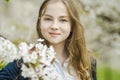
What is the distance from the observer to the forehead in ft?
6.34

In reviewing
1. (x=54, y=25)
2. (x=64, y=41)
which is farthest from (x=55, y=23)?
(x=64, y=41)

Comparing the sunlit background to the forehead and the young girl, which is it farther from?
the forehead

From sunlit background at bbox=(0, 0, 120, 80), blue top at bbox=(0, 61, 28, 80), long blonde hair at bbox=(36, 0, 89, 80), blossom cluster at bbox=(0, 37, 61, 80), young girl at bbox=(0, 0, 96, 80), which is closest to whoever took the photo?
blossom cluster at bbox=(0, 37, 61, 80)

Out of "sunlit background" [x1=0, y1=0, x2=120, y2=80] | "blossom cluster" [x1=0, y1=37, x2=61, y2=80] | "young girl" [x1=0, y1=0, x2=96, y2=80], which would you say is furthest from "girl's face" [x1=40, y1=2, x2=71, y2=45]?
"sunlit background" [x1=0, y1=0, x2=120, y2=80]

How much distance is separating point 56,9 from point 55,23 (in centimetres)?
8

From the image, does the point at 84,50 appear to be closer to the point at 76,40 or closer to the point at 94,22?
the point at 76,40

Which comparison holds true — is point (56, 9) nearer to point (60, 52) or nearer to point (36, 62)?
point (60, 52)

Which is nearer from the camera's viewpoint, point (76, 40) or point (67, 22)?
point (67, 22)

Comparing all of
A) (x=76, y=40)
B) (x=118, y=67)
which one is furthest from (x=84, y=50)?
(x=118, y=67)

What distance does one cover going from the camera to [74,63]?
2070mm

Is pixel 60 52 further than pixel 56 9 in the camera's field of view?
Yes

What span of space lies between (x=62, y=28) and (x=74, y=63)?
209 mm

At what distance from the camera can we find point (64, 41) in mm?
2066

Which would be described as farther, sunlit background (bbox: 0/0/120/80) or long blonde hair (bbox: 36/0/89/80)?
sunlit background (bbox: 0/0/120/80)
